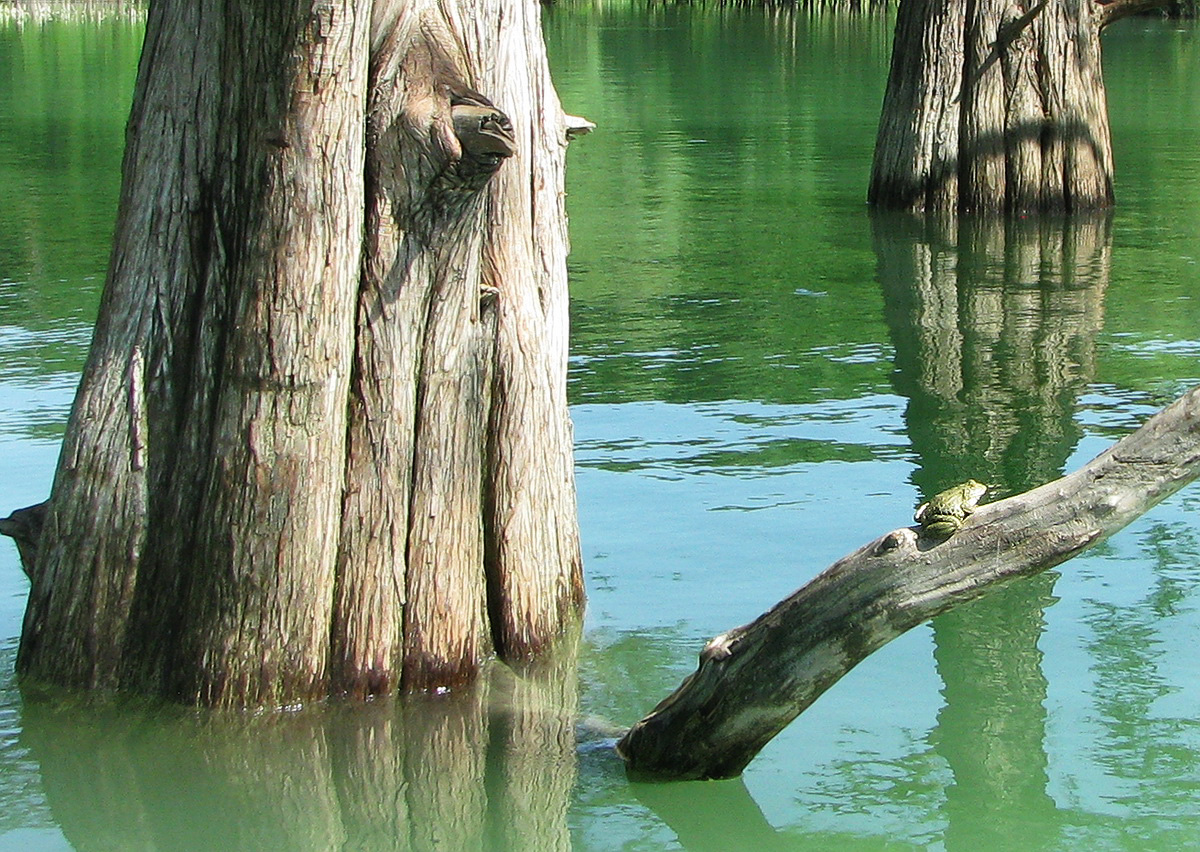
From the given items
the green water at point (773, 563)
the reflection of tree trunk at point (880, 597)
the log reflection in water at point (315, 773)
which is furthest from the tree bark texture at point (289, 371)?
the reflection of tree trunk at point (880, 597)

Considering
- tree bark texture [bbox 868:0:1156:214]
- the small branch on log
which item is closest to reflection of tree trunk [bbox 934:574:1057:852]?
the small branch on log

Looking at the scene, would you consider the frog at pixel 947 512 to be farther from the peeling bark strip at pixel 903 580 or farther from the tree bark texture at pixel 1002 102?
the tree bark texture at pixel 1002 102

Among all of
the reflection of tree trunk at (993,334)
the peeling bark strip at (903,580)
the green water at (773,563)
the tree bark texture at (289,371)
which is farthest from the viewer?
the reflection of tree trunk at (993,334)

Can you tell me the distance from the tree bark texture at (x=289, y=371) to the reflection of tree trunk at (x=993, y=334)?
286cm

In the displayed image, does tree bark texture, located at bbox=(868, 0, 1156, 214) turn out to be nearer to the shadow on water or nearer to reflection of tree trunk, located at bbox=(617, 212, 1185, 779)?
the shadow on water

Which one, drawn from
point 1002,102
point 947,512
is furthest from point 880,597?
point 1002,102

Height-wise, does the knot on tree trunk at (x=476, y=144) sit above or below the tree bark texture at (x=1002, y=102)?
above

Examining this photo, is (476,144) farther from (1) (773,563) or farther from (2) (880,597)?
(1) (773,563)

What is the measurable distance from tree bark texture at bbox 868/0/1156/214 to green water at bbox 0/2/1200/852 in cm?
44

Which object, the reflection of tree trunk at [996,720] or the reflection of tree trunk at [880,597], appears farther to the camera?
the reflection of tree trunk at [996,720]

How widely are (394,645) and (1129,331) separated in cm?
631

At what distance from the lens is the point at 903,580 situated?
151 inches

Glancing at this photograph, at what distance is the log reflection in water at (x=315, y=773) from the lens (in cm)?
420

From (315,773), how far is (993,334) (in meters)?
6.18
